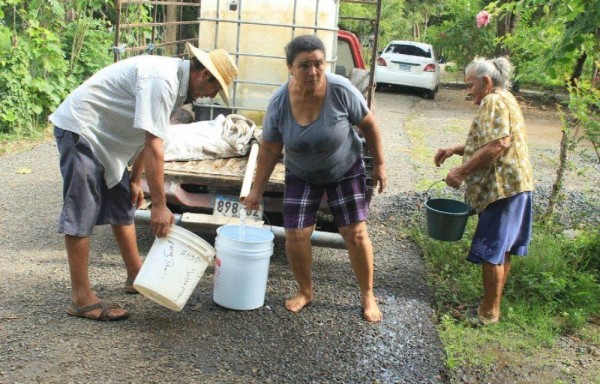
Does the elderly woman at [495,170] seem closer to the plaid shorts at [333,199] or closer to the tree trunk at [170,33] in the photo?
the plaid shorts at [333,199]

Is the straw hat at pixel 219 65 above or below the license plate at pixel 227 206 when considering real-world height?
above

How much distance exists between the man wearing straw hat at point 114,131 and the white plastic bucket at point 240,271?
52cm

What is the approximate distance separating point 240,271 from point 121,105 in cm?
126

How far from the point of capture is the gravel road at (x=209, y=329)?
3539 mm

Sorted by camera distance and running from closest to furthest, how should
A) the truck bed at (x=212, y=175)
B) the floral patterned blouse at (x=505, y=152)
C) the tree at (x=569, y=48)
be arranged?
the floral patterned blouse at (x=505, y=152) < the tree at (x=569, y=48) < the truck bed at (x=212, y=175)

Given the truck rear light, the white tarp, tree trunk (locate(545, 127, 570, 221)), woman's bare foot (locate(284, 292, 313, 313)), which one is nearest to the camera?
woman's bare foot (locate(284, 292, 313, 313))

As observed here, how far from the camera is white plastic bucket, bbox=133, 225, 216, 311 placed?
152 inches

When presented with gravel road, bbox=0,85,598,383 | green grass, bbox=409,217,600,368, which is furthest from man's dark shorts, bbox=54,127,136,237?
green grass, bbox=409,217,600,368

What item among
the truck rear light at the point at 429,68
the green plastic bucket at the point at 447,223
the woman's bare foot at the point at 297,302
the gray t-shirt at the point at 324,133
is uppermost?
the truck rear light at the point at 429,68

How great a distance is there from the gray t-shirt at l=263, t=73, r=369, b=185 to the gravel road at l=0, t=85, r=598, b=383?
99 cm

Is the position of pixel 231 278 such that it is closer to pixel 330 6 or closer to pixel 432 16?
pixel 330 6

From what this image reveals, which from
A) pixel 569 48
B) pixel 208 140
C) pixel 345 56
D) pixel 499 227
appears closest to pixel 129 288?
pixel 208 140

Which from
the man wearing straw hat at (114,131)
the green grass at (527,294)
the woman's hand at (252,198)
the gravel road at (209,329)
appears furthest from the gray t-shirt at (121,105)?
the green grass at (527,294)

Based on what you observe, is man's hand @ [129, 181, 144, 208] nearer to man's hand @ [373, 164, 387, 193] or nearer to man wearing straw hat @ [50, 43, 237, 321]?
man wearing straw hat @ [50, 43, 237, 321]
